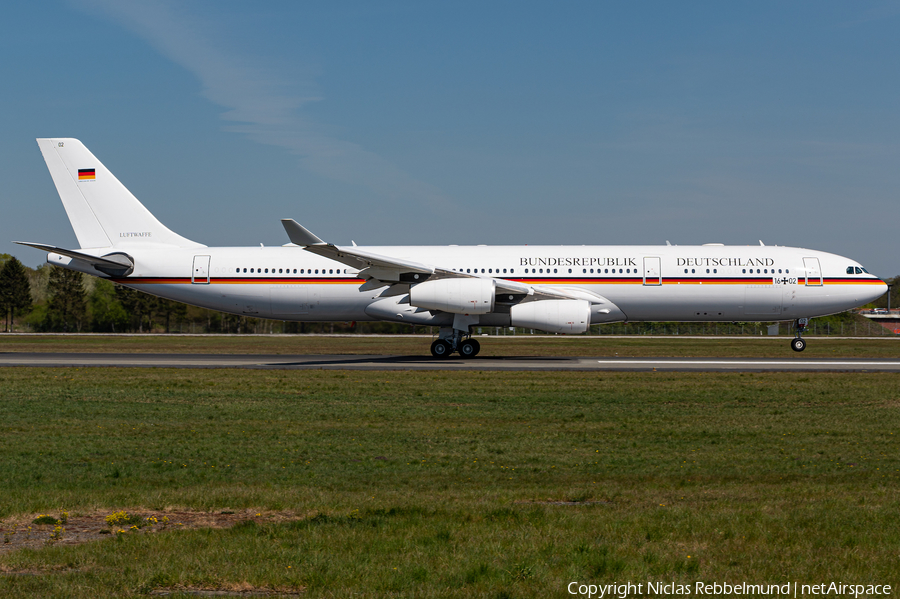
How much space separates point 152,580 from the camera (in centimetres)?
579

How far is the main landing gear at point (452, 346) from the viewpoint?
31234 millimetres

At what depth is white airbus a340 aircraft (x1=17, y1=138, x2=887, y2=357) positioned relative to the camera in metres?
31.4

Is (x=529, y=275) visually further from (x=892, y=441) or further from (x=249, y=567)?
(x=249, y=567)

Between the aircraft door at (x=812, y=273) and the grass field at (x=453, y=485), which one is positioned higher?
the aircraft door at (x=812, y=273)

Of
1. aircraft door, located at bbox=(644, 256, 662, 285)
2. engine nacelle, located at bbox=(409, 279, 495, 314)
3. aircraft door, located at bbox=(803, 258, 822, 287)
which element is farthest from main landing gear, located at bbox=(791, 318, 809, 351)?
engine nacelle, located at bbox=(409, 279, 495, 314)

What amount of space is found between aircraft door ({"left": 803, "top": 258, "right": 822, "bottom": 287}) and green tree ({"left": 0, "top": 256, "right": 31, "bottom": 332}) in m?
79.3

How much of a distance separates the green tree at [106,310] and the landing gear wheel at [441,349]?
185 feet

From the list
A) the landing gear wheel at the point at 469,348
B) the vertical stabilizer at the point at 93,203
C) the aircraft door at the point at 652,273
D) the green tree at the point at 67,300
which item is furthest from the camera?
the green tree at the point at 67,300

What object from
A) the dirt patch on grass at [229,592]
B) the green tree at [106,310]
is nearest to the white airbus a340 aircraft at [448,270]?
the dirt patch on grass at [229,592]

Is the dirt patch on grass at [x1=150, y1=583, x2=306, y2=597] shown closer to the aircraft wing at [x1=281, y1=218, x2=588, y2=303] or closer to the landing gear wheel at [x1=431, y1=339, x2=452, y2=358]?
the aircraft wing at [x1=281, y1=218, x2=588, y2=303]

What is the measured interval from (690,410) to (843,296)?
20086 mm

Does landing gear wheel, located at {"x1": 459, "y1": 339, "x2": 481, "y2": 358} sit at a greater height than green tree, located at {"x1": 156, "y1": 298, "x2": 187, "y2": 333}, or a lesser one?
lesser

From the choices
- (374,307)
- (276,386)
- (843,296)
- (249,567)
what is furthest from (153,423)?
(843,296)

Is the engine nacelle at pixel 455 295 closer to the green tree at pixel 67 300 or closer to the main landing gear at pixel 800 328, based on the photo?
the main landing gear at pixel 800 328
